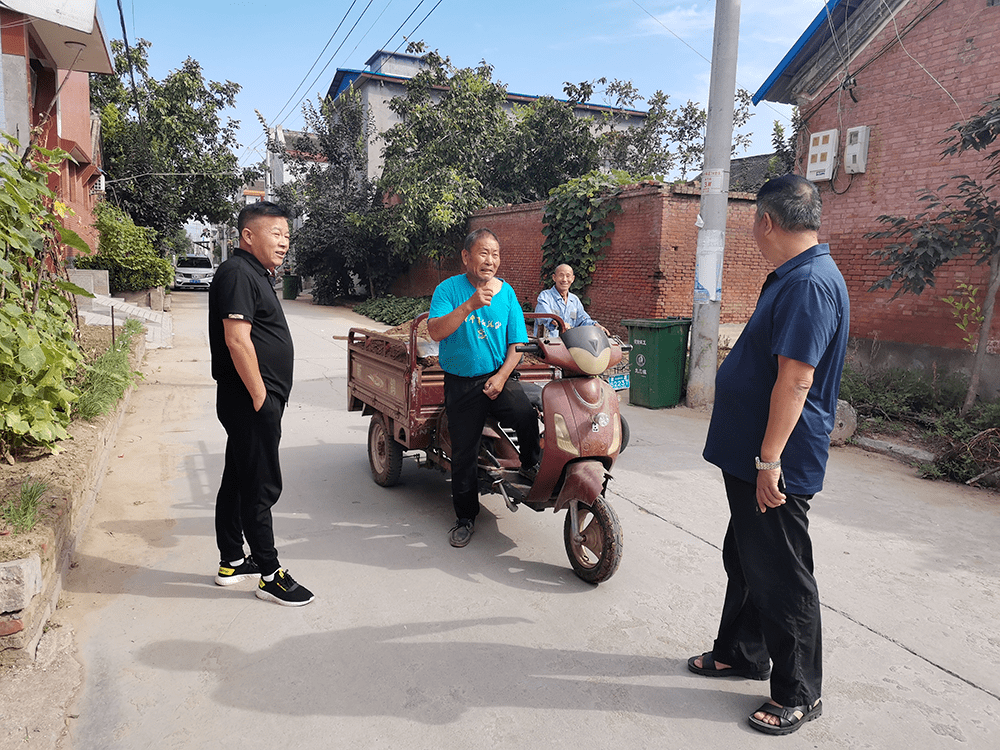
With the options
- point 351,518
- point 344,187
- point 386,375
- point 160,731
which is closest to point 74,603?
point 160,731

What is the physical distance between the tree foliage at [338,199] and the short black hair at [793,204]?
21.7 metres

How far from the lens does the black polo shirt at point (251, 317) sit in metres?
3.19

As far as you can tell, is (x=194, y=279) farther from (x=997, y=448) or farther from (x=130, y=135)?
(x=997, y=448)

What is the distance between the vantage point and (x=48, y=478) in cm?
409

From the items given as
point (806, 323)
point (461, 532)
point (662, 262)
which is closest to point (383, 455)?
point (461, 532)

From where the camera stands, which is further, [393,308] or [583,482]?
[393,308]

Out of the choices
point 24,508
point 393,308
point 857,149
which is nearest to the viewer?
point 24,508

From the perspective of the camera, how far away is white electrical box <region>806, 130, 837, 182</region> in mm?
10070

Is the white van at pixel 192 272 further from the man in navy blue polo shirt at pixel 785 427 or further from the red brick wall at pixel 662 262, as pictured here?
the man in navy blue polo shirt at pixel 785 427

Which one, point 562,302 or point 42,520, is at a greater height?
point 562,302

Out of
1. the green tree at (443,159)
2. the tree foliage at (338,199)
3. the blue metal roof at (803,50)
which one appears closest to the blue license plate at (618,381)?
the blue metal roof at (803,50)

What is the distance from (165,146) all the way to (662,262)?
19115mm

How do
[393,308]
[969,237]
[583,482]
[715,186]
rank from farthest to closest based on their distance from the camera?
[393,308] < [715,186] < [969,237] < [583,482]

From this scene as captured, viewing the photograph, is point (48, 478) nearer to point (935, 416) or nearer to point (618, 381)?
point (618, 381)
